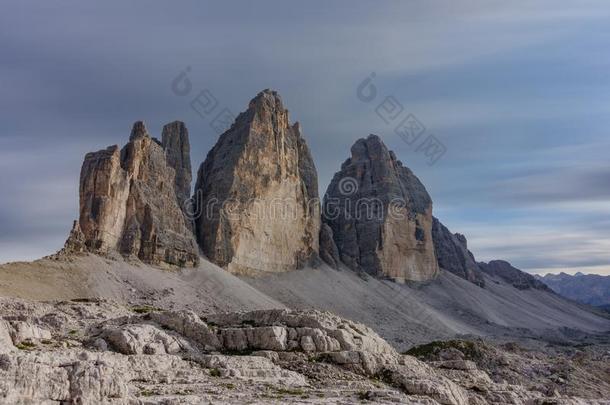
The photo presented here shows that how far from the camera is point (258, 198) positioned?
12650 cm

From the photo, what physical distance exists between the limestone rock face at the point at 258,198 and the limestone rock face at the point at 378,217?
1693cm

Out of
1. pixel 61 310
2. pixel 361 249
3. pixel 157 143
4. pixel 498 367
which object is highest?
pixel 157 143

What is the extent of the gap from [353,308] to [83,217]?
50561mm

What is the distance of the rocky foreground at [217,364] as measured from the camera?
862 inches

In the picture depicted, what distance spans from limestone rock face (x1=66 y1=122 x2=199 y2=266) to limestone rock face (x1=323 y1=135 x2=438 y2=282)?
51.9m

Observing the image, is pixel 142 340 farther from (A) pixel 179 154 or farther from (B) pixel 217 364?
(A) pixel 179 154

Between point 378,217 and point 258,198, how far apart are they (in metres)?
41.6

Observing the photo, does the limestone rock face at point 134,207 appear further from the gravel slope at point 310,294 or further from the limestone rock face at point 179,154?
the limestone rock face at point 179,154

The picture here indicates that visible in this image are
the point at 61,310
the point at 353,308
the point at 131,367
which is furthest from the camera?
the point at 353,308

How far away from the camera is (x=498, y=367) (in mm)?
53469

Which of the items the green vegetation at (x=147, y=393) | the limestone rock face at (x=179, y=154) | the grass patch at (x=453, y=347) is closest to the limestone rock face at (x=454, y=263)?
the limestone rock face at (x=179, y=154)

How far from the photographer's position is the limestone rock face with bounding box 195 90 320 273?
12075 cm

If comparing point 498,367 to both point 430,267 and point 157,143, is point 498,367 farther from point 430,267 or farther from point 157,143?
point 430,267

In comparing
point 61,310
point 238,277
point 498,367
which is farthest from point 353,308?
point 61,310
